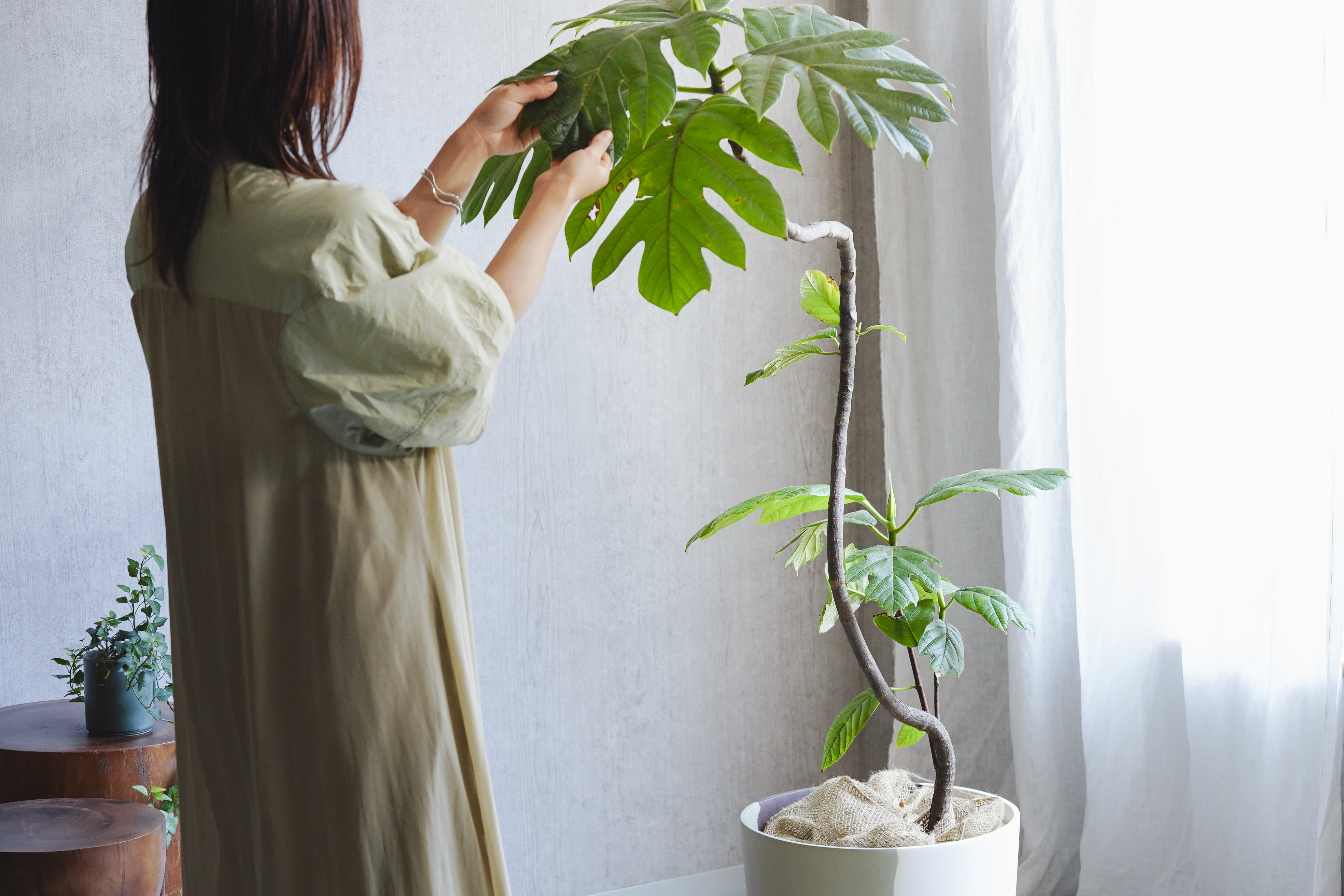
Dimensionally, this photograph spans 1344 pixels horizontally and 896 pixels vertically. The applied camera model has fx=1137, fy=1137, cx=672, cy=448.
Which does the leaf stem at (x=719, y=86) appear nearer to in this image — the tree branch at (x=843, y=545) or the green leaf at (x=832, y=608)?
the tree branch at (x=843, y=545)

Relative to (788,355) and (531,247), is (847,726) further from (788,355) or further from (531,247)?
(531,247)

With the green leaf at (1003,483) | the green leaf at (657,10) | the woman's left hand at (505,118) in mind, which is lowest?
the green leaf at (1003,483)

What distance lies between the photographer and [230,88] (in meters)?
0.86

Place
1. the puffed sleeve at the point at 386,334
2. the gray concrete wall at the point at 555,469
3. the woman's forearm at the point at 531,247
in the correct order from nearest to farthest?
the puffed sleeve at the point at 386,334 → the woman's forearm at the point at 531,247 → the gray concrete wall at the point at 555,469

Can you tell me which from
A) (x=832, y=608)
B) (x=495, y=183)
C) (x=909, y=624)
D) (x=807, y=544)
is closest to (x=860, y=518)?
(x=807, y=544)

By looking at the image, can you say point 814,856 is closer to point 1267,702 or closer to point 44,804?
point 1267,702

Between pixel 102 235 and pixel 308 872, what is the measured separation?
1.53 meters

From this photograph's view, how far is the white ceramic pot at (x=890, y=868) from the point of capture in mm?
1173

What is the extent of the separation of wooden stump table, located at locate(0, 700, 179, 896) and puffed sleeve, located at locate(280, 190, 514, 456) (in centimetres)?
98

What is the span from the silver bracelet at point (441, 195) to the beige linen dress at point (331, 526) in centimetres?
23

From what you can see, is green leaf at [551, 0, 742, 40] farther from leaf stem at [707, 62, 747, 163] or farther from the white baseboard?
the white baseboard

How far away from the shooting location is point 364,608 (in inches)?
33.8

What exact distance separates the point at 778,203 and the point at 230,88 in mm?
456

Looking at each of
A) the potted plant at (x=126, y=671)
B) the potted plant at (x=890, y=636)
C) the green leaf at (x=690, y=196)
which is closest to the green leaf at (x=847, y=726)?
the potted plant at (x=890, y=636)
